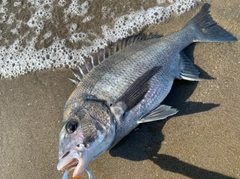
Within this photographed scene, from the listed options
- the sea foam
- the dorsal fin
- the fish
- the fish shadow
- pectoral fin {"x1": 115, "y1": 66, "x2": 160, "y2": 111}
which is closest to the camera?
the fish

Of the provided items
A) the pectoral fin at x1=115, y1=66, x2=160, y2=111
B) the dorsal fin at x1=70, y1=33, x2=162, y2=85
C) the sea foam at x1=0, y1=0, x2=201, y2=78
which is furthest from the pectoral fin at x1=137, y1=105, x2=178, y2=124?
the sea foam at x1=0, y1=0, x2=201, y2=78

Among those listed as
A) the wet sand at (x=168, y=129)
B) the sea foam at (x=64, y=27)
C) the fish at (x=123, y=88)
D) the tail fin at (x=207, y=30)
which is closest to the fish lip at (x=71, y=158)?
the fish at (x=123, y=88)

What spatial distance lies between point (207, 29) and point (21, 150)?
2.80 m

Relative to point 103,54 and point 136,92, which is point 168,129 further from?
point 103,54

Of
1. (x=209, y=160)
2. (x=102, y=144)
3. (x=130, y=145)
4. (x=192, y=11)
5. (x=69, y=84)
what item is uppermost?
(x=192, y=11)

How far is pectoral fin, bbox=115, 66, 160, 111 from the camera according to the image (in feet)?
11.1

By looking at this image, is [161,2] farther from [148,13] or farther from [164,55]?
[164,55]

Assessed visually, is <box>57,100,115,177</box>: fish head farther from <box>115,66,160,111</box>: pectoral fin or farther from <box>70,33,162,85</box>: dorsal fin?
<box>70,33,162,85</box>: dorsal fin

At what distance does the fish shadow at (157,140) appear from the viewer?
11.5 feet

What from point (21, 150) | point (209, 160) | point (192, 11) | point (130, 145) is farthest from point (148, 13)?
point (21, 150)

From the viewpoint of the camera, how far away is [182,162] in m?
3.47

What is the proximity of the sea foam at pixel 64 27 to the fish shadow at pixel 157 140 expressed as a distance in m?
1.18

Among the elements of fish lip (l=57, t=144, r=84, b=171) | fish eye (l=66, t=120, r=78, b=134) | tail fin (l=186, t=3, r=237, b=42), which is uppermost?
tail fin (l=186, t=3, r=237, b=42)

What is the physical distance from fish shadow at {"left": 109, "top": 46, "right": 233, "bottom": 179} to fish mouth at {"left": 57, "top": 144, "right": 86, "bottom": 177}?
68 cm
